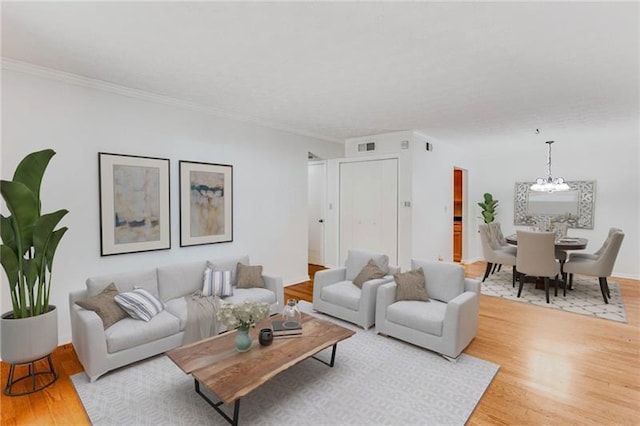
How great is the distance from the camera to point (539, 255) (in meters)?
4.70

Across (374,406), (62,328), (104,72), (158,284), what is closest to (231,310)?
(374,406)

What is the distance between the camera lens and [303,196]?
222 inches

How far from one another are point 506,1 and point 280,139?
12.2ft

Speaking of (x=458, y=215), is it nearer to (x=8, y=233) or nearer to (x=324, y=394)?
(x=324, y=394)

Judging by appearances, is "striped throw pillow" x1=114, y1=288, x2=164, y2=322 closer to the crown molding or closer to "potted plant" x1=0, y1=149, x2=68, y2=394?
"potted plant" x1=0, y1=149, x2=68, y2=394

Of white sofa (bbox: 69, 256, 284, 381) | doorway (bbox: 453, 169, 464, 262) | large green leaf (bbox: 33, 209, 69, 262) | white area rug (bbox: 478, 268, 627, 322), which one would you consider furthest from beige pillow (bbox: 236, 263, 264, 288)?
doorway (bbox: 453, 169, 464, 262)

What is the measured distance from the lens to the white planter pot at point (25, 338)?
2.39 metres

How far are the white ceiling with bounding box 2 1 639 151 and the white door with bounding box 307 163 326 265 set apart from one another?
2.88 m

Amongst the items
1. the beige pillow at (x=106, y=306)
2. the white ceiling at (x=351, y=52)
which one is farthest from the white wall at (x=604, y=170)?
the beige pillow at (x=106, y=306)

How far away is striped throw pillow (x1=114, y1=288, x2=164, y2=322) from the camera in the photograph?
2.91m

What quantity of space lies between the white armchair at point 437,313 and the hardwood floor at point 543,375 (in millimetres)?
388

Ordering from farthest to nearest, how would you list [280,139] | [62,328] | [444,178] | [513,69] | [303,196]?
1. [444,178]
2. [303,196]
3. [280,139]
4. [62,328]
5. [513,69]


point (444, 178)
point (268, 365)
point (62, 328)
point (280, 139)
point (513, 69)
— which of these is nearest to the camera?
point (268, 365)

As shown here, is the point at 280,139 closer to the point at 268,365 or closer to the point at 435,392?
the point at 268,365
